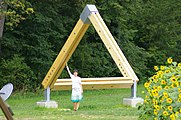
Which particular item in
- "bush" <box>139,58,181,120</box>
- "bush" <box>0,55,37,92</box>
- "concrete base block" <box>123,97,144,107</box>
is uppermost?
"bush" <box>0,55,37,92</box>

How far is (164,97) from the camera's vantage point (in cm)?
608

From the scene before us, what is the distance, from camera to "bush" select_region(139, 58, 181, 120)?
5895mm

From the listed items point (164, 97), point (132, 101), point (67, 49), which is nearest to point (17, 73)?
point (67, 49)

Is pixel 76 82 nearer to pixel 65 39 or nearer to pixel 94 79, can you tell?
pixel 94 79

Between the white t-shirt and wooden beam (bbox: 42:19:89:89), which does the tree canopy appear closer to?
wooden beam (bbox: 42:19:89:89)

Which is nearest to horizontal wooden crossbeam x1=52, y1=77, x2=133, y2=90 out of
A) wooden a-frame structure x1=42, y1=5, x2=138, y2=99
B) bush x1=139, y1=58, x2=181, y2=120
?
wooden a-frame structure x1=42, y1=5, x2=138, y2=99

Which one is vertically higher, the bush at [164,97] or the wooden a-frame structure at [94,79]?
the wooden a-frame structure at [94,79]

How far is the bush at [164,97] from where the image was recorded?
589cm

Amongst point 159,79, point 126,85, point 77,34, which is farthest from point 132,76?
point 159,79

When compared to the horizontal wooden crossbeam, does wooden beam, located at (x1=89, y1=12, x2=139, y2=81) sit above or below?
above

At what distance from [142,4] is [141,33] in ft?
5.94

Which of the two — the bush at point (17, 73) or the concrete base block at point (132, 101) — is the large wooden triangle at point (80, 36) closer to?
the concrete base block at point (132, 101)

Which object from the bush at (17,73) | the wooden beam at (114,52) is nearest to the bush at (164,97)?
the wooden beam at (114,52)

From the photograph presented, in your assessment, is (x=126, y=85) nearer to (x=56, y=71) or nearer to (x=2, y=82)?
(x=56, y=71)
